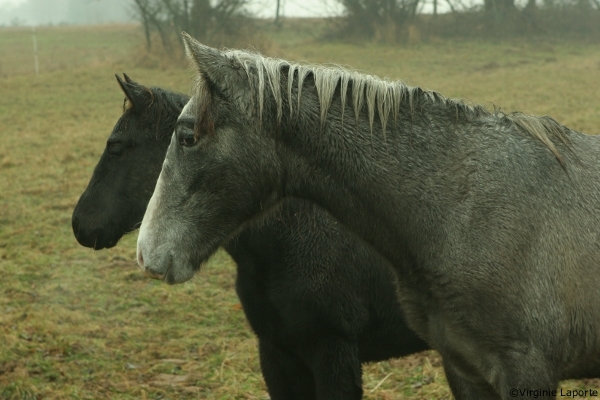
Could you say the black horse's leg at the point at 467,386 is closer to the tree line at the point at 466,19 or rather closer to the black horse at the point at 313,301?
the black horse at the point at 313,301

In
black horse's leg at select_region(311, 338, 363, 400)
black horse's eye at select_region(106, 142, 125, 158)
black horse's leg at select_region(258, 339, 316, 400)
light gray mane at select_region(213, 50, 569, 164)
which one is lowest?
black horse's leg at select_region(258, 339, 316, 400)

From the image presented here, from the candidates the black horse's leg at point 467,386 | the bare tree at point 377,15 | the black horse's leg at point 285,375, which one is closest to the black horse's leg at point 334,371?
the black horse's leg at point 285,375

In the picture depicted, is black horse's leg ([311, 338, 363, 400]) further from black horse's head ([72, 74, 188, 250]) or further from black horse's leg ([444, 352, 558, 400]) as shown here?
black horse's head ([72, 74, 188, 250])

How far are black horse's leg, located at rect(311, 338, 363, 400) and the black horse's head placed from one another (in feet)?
5.28

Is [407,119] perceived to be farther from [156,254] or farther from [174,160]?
[156,254]

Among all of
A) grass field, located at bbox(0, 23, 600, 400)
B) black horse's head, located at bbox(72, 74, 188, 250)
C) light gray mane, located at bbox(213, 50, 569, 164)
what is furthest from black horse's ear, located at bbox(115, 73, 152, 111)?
light gray mane, located at bbox(213, 50, 569, 164)

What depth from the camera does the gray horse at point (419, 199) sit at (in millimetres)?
3084

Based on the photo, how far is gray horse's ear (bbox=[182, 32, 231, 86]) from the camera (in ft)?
10.2

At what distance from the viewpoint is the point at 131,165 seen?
483 cm

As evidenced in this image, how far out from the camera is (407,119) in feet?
10.9

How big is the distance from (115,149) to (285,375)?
73.9 inches

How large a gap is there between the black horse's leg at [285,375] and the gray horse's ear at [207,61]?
185 cm

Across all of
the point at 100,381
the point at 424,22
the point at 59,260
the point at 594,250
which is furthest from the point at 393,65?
the point at 594,250

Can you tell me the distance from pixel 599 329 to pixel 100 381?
3951 millimetres
